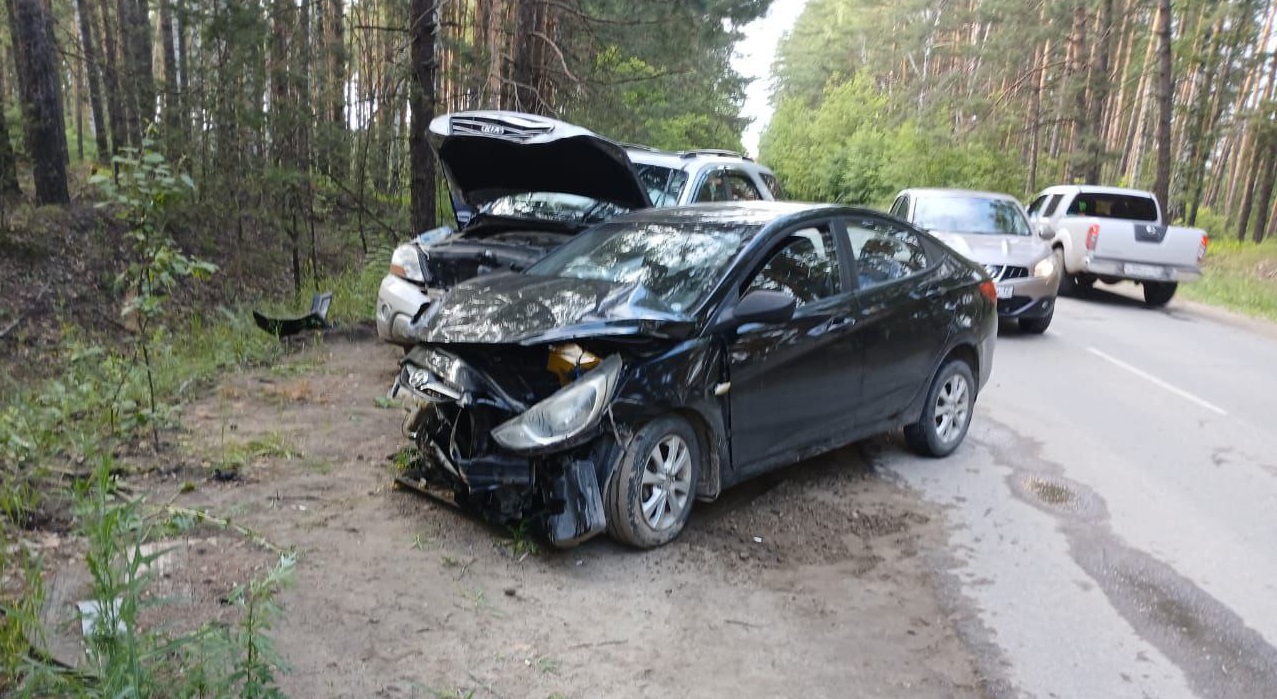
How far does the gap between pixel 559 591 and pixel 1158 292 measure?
1558 cm

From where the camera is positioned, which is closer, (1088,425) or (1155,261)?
(1088,425)

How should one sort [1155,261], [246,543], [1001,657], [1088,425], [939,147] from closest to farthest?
[1001,657]
[246,543]
[1088,425]
[1155,261]
[939,147]

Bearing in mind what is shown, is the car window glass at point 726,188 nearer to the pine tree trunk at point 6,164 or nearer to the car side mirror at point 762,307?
the car side mirror at point 762,307

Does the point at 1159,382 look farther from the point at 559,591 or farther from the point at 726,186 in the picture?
the point at 559,591

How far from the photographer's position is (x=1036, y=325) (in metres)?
12.0

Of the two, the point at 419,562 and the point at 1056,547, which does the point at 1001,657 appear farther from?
the point at 419,562

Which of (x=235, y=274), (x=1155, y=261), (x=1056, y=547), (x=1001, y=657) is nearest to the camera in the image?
(x=1001, y=657)

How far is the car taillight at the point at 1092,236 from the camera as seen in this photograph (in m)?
15.4

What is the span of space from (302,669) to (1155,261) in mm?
15799

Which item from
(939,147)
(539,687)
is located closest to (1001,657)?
(539,687)

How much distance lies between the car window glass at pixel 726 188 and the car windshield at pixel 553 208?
108cm

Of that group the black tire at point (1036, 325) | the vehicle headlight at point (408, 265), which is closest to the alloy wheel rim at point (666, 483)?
the vehicle headlight at point (408, 265)

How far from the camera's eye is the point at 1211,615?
14.5ft

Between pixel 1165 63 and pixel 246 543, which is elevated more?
pixel 1165 63
